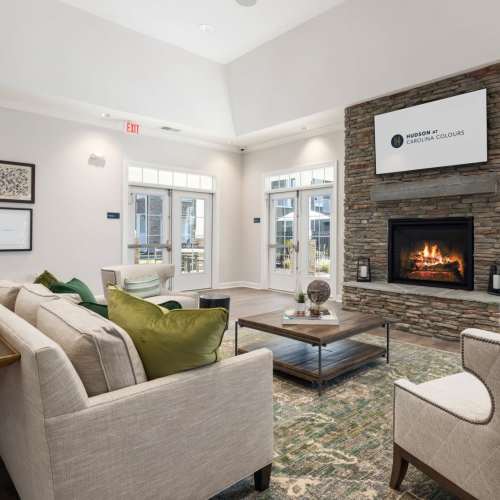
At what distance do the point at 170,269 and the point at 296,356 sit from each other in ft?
6.54

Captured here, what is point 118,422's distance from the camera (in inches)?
48.8

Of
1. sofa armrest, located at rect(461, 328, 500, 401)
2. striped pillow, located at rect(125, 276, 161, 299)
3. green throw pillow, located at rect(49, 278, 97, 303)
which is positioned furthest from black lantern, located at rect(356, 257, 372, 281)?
sofa armrest, located at rect(461, 328, 500, 401)

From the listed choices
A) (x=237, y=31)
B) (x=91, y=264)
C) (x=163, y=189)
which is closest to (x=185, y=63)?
(x=237, y=31)

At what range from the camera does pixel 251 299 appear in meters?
6.74

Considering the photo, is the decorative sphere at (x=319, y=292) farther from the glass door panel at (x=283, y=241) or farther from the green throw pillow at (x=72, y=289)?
the glass door panel at (x=283, y=241)

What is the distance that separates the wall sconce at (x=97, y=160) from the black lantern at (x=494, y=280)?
5.68 metres

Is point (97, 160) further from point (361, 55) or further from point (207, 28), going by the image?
point (361, 55)

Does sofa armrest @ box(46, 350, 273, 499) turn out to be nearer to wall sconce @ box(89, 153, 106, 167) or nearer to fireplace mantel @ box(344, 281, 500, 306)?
Answer: fireplace mantel @ box(344, 281, 500, 306)

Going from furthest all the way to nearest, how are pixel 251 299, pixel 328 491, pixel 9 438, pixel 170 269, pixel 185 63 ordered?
pixel 251 299, pixel 185 63, pixel 170 269, pixel 328 491, pixel 9 438

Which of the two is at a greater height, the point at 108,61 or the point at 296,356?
the point at 108,61

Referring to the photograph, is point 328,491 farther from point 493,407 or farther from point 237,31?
point 237,31

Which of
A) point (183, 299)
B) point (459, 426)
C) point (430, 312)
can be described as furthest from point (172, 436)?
point (430, 312)

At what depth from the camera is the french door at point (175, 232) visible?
6.91 meters

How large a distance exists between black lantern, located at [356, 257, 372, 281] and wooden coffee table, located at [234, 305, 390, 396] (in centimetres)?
205
